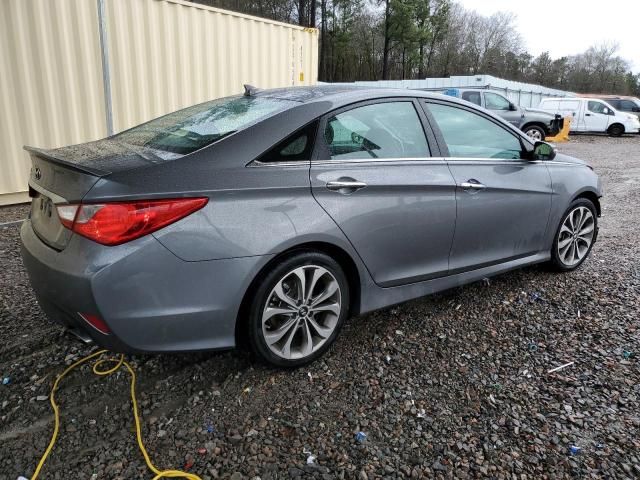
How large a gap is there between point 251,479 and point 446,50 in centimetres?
5806

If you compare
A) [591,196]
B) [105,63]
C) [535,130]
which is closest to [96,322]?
[591,196]

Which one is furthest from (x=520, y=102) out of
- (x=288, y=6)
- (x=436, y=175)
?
(x=436, y=175)

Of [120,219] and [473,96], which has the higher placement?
[473,96]

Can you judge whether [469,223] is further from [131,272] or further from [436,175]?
[131,272]

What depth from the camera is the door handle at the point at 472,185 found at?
3150 mm

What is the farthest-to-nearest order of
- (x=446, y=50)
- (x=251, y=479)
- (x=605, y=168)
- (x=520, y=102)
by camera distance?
1. (x=446, y=50)
2. (x=520, y=102)
3. (x=605, y=168)
4. (x=251, y=479)

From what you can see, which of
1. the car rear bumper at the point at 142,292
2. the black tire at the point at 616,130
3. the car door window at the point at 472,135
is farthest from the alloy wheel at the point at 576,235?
the black tire at the point at 616,130

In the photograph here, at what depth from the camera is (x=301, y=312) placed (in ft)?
8.46

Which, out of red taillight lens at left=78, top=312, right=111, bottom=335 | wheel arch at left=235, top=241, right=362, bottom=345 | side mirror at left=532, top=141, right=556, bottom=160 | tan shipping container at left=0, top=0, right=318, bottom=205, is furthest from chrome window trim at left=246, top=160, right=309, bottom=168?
tan shipping container at left=0, top=0, right=318, bottom=205

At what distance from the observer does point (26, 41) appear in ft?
18.9

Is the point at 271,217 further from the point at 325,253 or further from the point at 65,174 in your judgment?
the point at 65,174

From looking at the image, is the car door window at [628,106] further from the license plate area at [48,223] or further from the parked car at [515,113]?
the license plate area at [48,223]

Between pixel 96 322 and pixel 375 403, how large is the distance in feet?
4.40

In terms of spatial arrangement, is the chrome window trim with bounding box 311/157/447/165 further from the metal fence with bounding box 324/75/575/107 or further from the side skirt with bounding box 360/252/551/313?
the metal fence with bounding box 324/75/575/107
